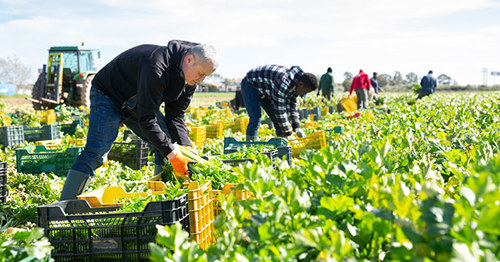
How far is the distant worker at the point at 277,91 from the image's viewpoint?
5949 millimetres

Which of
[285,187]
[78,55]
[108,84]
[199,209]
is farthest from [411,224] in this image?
[78,55]

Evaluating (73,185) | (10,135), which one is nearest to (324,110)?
(10,135)

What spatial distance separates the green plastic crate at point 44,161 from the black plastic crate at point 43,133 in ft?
10.9

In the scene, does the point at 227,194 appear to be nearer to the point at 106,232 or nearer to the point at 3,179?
the point at 106,232

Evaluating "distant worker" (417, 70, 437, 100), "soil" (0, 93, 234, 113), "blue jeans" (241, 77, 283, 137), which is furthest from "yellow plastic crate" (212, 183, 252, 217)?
"distant worker" (417, 70, 437, 100)

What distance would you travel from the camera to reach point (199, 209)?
2801 mm

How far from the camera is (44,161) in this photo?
215 inches

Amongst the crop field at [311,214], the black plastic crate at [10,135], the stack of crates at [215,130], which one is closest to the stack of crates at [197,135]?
the stack of crates at [215,130]

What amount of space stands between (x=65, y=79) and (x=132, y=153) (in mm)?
13253

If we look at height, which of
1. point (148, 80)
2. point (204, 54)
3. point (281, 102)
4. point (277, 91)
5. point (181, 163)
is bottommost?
point (181, 163)

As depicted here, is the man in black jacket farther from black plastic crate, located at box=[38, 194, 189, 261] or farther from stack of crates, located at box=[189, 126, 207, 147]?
stack of crates, located at box=[189, 126, 207, 147]

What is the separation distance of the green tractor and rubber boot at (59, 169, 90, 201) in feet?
46.1

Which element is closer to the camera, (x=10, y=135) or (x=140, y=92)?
(x=140, y=92)

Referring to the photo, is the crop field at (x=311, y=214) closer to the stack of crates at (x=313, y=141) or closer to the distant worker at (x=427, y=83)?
the stack of crates at (x=313, y=141)
